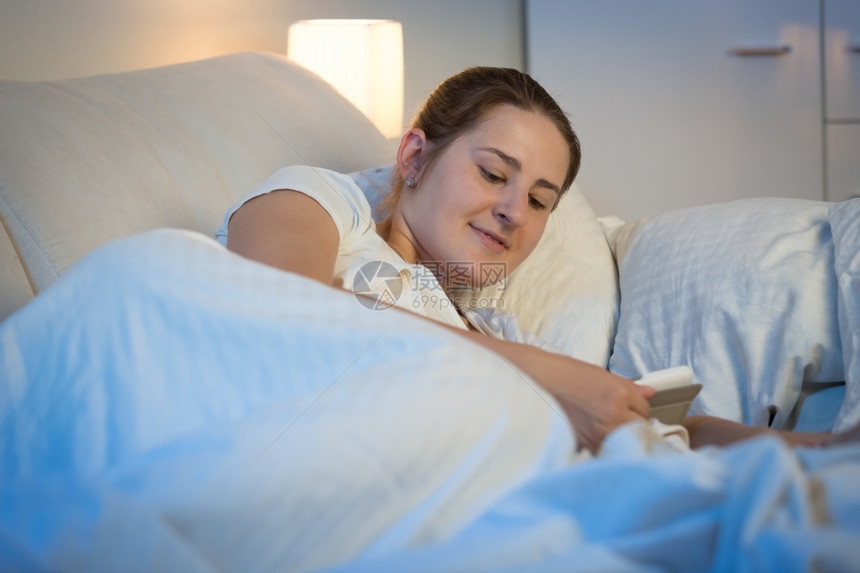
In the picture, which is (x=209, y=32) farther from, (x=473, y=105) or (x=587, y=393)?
(x=587, y=393)

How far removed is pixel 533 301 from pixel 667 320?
244mm

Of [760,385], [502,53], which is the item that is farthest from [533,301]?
[502,53]

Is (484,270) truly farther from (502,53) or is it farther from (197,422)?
(502,53)

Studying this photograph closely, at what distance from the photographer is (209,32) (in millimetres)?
2025

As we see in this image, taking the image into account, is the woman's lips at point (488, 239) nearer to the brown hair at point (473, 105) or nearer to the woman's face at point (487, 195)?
the woman's face at point (487, 195)

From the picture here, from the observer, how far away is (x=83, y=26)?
1637 mm

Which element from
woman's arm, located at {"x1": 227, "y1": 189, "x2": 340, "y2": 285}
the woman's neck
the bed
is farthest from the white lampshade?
the bed

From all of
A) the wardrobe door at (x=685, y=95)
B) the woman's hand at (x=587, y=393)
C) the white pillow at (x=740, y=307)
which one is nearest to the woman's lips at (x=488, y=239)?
the white pillow at (x=740, y=307)

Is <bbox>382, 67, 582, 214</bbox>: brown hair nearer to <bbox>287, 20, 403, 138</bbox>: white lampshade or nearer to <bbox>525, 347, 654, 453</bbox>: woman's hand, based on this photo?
<bbox>525, 347, 654, 453</bbox>: woman's hand

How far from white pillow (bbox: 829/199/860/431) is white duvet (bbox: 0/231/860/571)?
14.5 inches

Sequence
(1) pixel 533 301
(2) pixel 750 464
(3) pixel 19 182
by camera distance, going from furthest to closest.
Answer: (1) pixel 533 301, (3) pixel 19 182, (2) pixel 750 464

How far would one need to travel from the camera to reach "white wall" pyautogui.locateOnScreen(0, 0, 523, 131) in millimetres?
1530

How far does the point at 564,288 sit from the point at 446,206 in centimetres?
28

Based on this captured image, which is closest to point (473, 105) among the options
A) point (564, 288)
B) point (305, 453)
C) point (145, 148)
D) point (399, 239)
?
point (399, 239)
